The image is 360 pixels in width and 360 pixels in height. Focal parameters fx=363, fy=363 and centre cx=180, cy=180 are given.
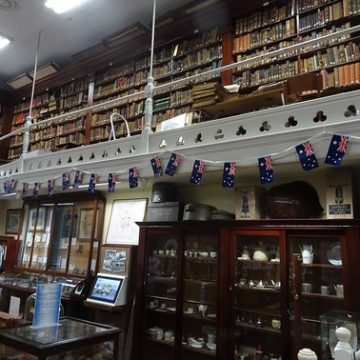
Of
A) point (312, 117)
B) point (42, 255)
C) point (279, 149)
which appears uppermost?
point (312, 117)

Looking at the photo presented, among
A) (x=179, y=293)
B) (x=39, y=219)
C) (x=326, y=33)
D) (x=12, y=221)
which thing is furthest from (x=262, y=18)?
(x=12, y=221)

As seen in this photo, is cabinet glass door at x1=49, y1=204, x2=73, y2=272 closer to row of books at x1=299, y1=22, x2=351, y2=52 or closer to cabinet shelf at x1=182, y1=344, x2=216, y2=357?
cabinet shelf at x1=182, y1=344, x2=216, y2=357

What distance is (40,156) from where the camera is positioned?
4.45 meters

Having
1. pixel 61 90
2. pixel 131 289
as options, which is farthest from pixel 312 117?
pixel 61 90

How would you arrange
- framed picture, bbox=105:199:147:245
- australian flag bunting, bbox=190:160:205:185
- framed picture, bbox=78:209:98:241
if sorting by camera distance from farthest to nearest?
framed picture, bbox=78:209:98:241, framed picture, bbox=105:199:147:245, australian flag bunting, bbox=190:160:205:185

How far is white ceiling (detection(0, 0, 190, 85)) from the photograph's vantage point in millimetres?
4879

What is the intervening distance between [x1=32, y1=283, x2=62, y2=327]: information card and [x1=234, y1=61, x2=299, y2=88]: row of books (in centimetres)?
296

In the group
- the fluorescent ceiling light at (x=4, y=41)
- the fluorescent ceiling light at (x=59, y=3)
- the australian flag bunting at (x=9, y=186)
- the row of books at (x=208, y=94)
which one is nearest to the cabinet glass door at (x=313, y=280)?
the row of books at (x=208, y=94)

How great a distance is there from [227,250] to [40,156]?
2608mm

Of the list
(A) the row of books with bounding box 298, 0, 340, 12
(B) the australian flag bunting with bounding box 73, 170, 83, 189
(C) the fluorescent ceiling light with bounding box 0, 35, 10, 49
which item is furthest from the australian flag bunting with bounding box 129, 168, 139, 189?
(C) the fluorescent ceiling light with bounding box 0, 35, 10, 49

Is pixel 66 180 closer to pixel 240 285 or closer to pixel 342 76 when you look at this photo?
pixel 240 285

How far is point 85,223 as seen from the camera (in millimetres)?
4898

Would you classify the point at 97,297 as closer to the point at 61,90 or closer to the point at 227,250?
the point at 227,250

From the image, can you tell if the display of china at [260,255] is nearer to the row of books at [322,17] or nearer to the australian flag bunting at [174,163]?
the australian flag bunting at [174,163]
